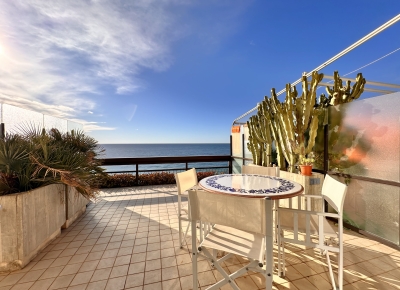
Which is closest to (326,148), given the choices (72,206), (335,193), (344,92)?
(344,92)

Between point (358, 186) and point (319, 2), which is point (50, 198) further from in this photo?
point (319, 2)

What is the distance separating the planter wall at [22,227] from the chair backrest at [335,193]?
282cm

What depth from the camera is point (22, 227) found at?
1.54 meters

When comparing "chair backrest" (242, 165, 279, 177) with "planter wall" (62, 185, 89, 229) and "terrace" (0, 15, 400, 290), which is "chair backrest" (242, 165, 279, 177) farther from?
"planter wall" (62, 185, 89, 229)

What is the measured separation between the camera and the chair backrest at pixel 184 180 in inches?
74.6

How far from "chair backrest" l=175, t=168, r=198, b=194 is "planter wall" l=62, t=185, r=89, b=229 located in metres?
1.78

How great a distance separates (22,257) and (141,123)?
832 inches

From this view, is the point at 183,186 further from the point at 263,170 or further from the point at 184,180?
the point at 263,170

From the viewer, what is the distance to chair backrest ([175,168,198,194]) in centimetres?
189

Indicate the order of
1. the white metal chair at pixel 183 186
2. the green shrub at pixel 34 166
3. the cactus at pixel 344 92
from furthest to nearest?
the cactus at pixel 344 92, the white metal chair at pixel 183 186, the green shrub at pixel 34 166

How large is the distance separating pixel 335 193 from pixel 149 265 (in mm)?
1868

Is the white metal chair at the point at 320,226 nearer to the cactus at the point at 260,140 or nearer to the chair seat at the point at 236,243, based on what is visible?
the chair seat at the point at 236,243

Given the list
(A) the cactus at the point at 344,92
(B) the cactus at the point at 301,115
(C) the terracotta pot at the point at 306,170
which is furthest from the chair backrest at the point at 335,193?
(A) the cactus at the point at 344,92

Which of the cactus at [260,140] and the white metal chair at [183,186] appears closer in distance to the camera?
the white metal chair at [183,186]
